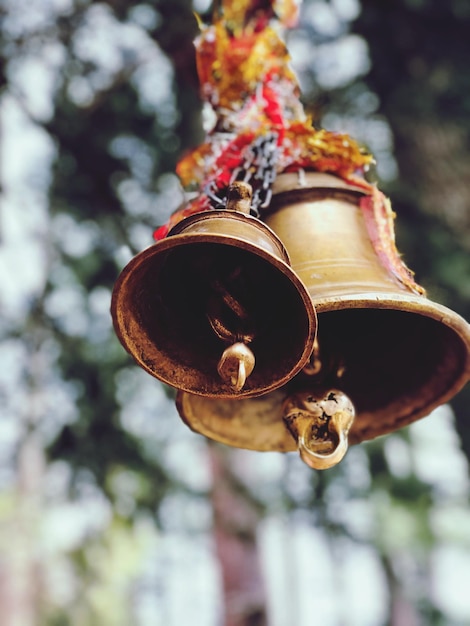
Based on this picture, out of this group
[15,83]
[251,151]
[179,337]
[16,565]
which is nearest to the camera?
[179,337]

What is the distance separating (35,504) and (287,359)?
27.8ft

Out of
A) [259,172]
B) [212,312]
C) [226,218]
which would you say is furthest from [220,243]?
[259,172]

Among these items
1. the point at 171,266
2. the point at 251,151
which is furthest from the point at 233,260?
the point at 251,151

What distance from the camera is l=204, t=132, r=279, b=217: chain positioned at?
1508mm

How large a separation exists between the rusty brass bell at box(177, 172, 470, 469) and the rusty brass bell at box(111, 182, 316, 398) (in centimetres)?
10

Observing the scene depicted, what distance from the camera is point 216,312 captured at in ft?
3.90

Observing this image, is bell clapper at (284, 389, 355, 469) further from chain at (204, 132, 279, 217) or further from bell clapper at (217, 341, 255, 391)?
chain at (204, 132, 279, 217)

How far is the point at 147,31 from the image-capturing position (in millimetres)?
4328

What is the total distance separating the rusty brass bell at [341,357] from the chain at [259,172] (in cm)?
4

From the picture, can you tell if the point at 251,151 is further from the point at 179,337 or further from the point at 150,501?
the point at 150,501

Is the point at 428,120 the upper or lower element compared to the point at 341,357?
lower

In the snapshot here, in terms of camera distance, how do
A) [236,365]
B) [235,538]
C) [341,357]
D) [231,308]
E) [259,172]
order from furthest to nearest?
1. [235,538]
2. [259,172]
3. [341,357]
4. [231,308]
5. [236,365]

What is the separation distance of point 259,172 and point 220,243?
551mm

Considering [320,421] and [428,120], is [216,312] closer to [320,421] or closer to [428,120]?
[320,421]
